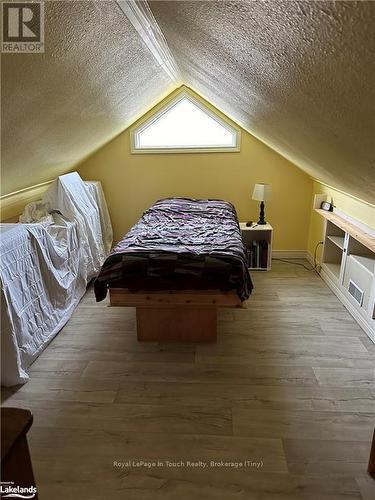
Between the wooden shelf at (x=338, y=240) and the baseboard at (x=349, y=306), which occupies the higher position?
the wooden shelf at (x=338, y=240)

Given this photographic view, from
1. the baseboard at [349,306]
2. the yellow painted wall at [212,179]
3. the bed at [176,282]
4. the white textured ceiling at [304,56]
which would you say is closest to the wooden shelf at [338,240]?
the baseboard at [349,306]

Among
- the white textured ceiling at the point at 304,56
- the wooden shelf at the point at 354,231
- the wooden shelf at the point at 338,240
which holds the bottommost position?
the wooden shelf at the point at 338,240

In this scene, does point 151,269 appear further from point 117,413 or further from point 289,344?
point 289,344

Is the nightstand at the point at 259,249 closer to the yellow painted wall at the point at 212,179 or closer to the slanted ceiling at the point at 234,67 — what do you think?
the yellow painted wall at the point at 212,179

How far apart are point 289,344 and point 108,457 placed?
1.44m

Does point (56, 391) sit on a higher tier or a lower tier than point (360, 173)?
lower

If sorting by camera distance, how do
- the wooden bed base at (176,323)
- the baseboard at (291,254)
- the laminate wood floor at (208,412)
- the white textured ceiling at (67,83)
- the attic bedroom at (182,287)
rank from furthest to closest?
the baseboard at (291,254), the wooden bed base at (176,323), the laminate wood floor at (208,412), the white textured ceiling at (67,83), the attic bedroom at (182,287)

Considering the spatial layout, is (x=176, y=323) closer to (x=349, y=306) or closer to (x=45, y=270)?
(x=45, y=270)

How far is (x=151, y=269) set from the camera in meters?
2.20

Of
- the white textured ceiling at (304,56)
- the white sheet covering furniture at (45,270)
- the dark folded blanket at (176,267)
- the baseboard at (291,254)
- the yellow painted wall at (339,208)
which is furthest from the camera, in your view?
the baseboard at (291,254)

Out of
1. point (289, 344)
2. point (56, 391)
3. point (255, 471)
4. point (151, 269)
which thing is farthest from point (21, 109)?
point (289, 344)

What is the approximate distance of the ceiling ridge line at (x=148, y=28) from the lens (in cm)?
128

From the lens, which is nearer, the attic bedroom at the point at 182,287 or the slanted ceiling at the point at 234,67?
the slanted ceiling at the point at 234,67

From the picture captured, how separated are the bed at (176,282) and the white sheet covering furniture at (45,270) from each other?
0.48 meters
